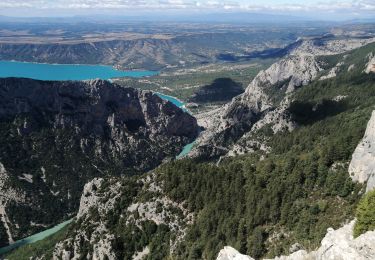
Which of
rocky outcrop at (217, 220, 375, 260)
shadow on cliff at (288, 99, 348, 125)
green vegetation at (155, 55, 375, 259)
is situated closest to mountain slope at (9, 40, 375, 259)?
green vegetation at (155, 55, 375, 259)

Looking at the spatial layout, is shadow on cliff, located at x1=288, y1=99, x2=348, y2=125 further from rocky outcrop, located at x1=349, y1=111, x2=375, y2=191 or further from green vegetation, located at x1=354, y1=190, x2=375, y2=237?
green vegetation, located at x1=354, y1=190, x2=375, y2=237

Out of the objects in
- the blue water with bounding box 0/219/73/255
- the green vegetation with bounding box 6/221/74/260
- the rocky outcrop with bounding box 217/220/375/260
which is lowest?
the blue water with bounding box 0/219/73/255

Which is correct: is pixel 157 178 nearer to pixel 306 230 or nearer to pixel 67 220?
pixel 306 230

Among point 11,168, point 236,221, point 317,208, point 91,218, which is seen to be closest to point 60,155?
point 11,168

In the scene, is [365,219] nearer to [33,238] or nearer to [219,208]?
[219,208]

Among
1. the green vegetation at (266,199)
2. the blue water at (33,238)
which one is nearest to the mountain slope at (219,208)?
the green vegetation at (266,199)

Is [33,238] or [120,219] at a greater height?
[120,219]

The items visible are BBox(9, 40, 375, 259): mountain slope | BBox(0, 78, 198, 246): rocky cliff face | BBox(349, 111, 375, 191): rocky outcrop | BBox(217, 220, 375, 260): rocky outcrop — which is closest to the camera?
BBox(217, 220, 375, 260): rocky outcrop

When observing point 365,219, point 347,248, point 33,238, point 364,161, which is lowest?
point 33,238

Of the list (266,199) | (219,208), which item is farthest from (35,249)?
(266,199)
